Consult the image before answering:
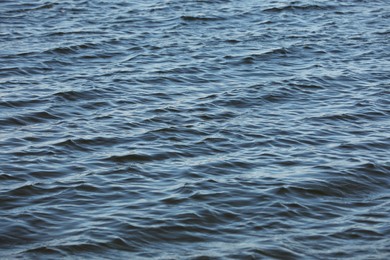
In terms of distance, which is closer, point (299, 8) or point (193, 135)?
point (193, 135)

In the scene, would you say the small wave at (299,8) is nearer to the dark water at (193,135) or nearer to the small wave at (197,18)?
the dark water at (193,135)

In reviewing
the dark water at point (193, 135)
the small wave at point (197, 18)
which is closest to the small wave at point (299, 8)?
the dark water at point (193, 135)

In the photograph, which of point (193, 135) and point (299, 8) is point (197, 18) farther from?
point (193, 135)

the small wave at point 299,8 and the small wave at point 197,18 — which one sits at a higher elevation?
the small wave at point 197,18

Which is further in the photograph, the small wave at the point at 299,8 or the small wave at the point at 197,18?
the small wave at the point at 299,8

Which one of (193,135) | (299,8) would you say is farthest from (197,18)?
(193,135)

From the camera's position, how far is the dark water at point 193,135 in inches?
445

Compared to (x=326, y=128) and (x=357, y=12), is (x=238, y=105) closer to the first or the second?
(x=326, y=128)

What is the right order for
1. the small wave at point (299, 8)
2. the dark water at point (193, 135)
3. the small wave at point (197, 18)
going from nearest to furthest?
1. the dark water at point (193, 135)
2. the small wave at point (197, 18)
3. the small wave at point (299, 8)

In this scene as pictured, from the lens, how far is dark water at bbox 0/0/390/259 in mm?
11305

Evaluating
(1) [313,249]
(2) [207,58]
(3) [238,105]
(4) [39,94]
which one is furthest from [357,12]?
(1) [313,249]

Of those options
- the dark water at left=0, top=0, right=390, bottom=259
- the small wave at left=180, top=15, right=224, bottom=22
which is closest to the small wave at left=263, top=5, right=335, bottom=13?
→ the dark water at left=0, top=0, right=390, bottom=259

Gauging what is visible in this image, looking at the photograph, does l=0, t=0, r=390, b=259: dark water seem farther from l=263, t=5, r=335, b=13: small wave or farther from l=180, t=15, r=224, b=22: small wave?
l=263, t=5, r=335, b=13: small wave

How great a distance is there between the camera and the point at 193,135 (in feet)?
50.2
